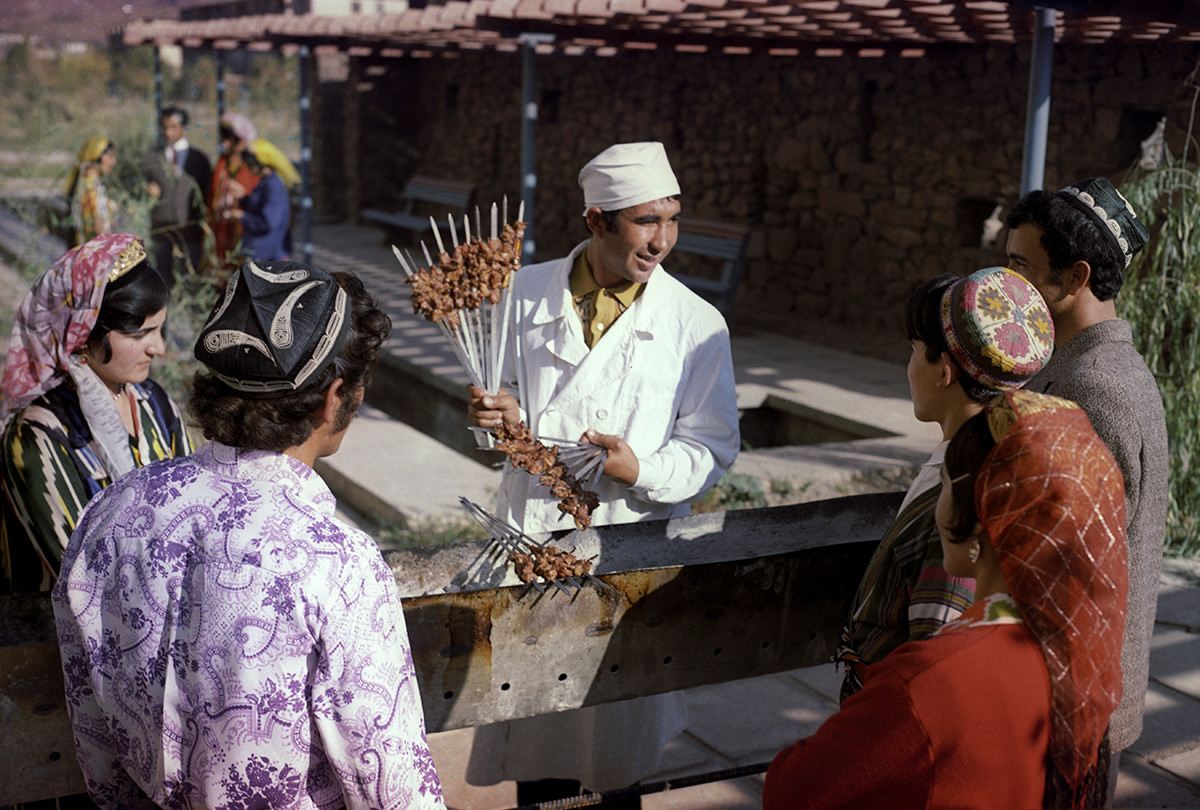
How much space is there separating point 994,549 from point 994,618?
0.08m

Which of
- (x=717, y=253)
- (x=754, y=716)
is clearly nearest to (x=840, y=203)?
(x=717, y=253)

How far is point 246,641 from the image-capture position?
1355 mm

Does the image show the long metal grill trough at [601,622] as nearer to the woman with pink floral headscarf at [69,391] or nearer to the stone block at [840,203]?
the woman with pink floral headscarf at [69,391]

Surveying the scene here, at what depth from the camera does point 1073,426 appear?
53.4 inches

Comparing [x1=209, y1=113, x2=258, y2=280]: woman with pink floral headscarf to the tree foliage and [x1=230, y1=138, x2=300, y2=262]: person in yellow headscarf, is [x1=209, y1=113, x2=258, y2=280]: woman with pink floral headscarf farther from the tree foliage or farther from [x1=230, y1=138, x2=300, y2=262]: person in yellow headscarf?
the tree foliage

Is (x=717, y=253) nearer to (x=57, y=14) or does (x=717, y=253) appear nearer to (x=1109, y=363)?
(x=1109, y=363)

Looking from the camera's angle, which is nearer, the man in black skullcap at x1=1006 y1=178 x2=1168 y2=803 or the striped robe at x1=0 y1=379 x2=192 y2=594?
the man in black skullcap at x1=1006 y1=178 x2=1168 y2=803

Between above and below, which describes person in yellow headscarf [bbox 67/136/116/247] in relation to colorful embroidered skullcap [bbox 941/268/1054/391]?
below

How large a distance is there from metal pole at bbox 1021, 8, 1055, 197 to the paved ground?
1.68m

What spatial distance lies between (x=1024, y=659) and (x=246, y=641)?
0.93m

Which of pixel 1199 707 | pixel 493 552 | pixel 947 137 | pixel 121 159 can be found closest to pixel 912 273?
pixel 947 137

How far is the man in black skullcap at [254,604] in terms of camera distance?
136 centimetres

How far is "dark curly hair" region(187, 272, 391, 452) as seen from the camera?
143 cm

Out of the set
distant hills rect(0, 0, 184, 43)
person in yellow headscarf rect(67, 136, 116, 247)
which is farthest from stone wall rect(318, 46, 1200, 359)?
distant hills rect(0, 0, 184, 43)
